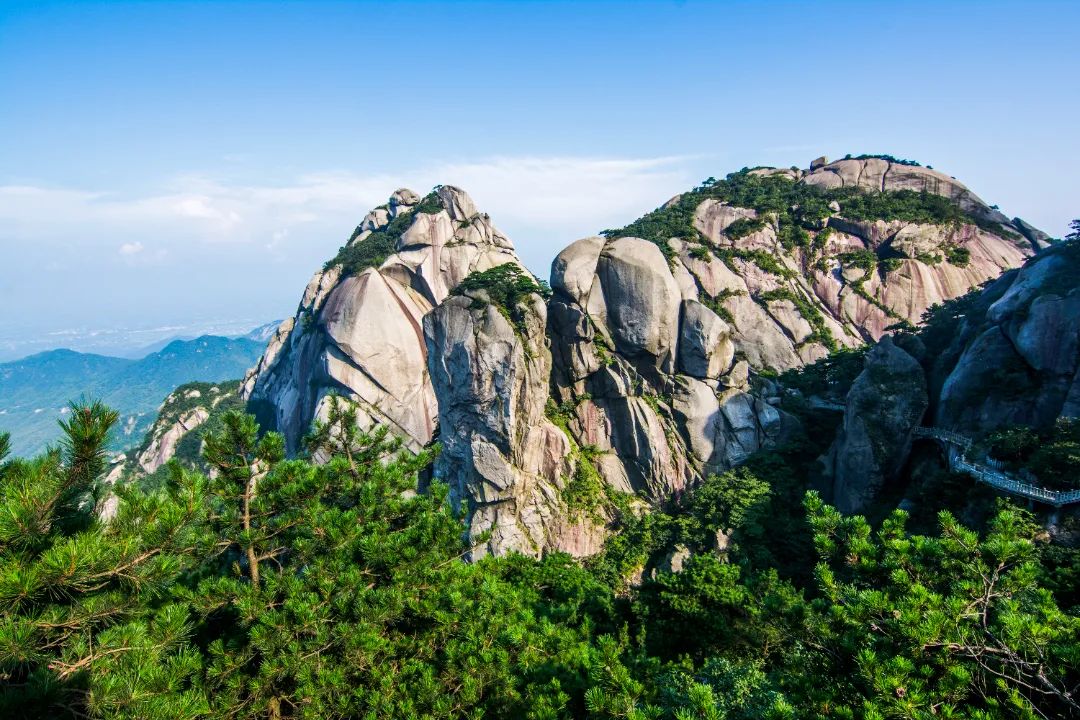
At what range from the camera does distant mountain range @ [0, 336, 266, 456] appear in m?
157

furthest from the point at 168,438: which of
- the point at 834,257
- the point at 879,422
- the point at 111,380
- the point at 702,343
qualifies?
the point at 111,380

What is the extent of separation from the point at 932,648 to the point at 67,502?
303 inches

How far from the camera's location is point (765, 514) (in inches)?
953

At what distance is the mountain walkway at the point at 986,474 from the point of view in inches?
630

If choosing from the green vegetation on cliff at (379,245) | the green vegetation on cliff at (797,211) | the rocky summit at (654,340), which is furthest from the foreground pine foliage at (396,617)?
the green vegetation on cliff at (379,245)

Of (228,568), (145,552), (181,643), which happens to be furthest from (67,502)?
(228,568)

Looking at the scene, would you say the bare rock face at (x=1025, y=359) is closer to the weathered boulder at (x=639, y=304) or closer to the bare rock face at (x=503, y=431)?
the weathered boulder at (x=639, y=304)

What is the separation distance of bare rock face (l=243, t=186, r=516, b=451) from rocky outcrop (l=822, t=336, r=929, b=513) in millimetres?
24554

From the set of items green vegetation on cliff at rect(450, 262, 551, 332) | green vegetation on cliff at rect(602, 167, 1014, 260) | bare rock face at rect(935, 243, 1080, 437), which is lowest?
bare rock face at rect(935, 243, 1080, 437)

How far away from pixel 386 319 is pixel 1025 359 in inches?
1307

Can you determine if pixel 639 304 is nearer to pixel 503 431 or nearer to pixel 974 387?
pixel 503 431

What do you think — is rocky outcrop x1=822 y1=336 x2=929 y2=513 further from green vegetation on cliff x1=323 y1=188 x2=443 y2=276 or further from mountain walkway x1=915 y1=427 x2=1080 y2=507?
green vegetation on cliff x1=323 y1=188 x2=443 y2=276

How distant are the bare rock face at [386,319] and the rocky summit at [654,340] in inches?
7.5

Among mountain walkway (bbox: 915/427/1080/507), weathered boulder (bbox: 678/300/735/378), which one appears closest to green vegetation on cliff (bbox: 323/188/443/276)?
weathered boulder (bbox: 678/300/735/378)
